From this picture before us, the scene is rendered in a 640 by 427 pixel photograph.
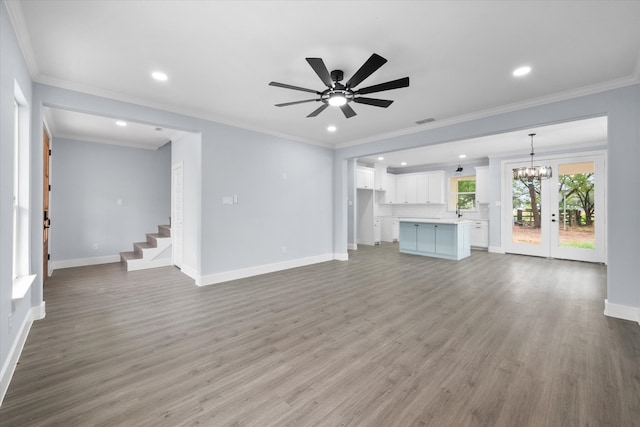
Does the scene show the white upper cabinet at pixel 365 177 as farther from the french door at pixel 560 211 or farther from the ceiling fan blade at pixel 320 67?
the ceiling fan blade at pixel 320 67

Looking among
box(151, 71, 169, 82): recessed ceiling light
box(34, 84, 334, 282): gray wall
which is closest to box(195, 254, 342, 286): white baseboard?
box(34, 84, 334, 282): gray wall

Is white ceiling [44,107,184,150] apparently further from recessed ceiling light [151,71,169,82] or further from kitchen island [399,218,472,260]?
kitchen island [399,218,472,260]

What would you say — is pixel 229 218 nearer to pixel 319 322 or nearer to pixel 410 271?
pixel 319 322

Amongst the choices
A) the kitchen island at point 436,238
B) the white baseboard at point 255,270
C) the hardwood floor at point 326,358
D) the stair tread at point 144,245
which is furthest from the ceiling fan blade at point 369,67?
the stair tread at point 144,245

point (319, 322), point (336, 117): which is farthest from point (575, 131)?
point (319, 322)

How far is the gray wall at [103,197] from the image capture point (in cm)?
577

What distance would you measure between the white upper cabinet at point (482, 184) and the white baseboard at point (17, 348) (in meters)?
9.61

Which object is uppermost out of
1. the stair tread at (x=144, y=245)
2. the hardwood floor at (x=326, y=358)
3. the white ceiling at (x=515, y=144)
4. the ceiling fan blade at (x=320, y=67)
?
the white ceiling at (x=515, y=144)

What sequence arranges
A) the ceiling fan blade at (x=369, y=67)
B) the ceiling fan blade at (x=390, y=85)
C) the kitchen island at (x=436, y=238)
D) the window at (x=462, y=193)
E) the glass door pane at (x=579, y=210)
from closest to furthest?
the ceiling fan blade at (x=369, y=67)
the ceiling fan blade at (x=390, y=85)
the glass door pane at (x=579, y=210)
the kitchen island at (x=436, y=238)
the window at (x=462, y=193)

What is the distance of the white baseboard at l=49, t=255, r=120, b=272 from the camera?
5688 mm

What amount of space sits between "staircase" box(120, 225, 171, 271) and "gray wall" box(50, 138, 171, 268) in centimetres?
62

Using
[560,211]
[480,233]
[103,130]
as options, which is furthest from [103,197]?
[560,211]

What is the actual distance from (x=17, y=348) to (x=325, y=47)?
3795 millimetres

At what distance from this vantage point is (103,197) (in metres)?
6.25
